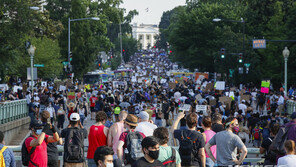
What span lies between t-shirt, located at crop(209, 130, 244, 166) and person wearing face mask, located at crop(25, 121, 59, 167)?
2.53m

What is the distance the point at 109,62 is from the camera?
11062cm

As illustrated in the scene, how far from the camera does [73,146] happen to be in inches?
333

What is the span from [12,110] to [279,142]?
15231 millimetres

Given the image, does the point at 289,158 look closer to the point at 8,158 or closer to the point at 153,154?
the point at 153,154

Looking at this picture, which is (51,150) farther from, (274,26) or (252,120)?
(274,26)

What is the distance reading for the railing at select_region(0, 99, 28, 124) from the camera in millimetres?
19795

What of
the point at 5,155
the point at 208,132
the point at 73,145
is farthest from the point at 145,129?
the point at 5,155

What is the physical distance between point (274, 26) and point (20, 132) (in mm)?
30384

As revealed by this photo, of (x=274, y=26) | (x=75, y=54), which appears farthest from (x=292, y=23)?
(x=75, y=54)

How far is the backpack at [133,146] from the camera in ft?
25.0

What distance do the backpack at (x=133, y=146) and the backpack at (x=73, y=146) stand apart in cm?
105

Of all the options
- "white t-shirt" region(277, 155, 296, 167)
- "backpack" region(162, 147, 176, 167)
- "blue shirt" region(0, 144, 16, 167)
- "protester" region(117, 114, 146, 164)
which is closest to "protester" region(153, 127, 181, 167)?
"backpack" region(162, 147, 176, 167)

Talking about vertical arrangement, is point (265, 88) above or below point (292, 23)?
below

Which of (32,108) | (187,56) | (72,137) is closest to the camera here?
(72,137)
